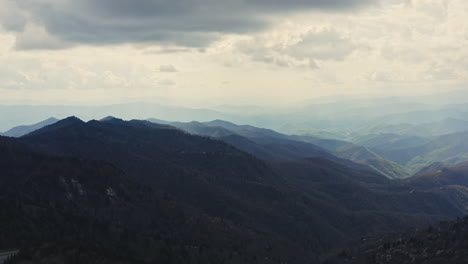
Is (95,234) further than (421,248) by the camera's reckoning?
Yes

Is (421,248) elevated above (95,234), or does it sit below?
below

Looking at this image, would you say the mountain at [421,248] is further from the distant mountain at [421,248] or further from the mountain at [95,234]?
the mountain at [95,234]

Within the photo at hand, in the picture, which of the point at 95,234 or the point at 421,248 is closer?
the point at 421,248

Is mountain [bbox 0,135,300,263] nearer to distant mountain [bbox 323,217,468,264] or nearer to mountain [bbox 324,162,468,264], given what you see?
mountain [bbox 324,162,468,264]

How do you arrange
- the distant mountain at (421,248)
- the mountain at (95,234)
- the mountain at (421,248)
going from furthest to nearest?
the mountain at (421,248), the distant mountain at (421,248), the mountain at (95,234)

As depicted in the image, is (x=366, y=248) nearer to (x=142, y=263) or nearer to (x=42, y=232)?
(x=142, y=263)

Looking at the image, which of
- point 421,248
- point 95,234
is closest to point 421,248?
point 421,248

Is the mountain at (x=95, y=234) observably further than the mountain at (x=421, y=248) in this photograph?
No

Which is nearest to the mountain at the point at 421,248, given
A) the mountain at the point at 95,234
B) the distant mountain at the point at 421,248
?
the distant mountain at the point at 421,248

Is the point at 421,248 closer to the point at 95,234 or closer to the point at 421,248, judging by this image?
the point at 421,248

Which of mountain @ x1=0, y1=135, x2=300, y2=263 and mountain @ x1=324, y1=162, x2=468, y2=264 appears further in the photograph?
mountain @ x1=324, y1=162, x2=468, y2=264

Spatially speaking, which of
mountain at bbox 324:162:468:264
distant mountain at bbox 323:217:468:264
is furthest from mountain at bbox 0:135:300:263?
distant mountain at bbox 323:217:468:264
